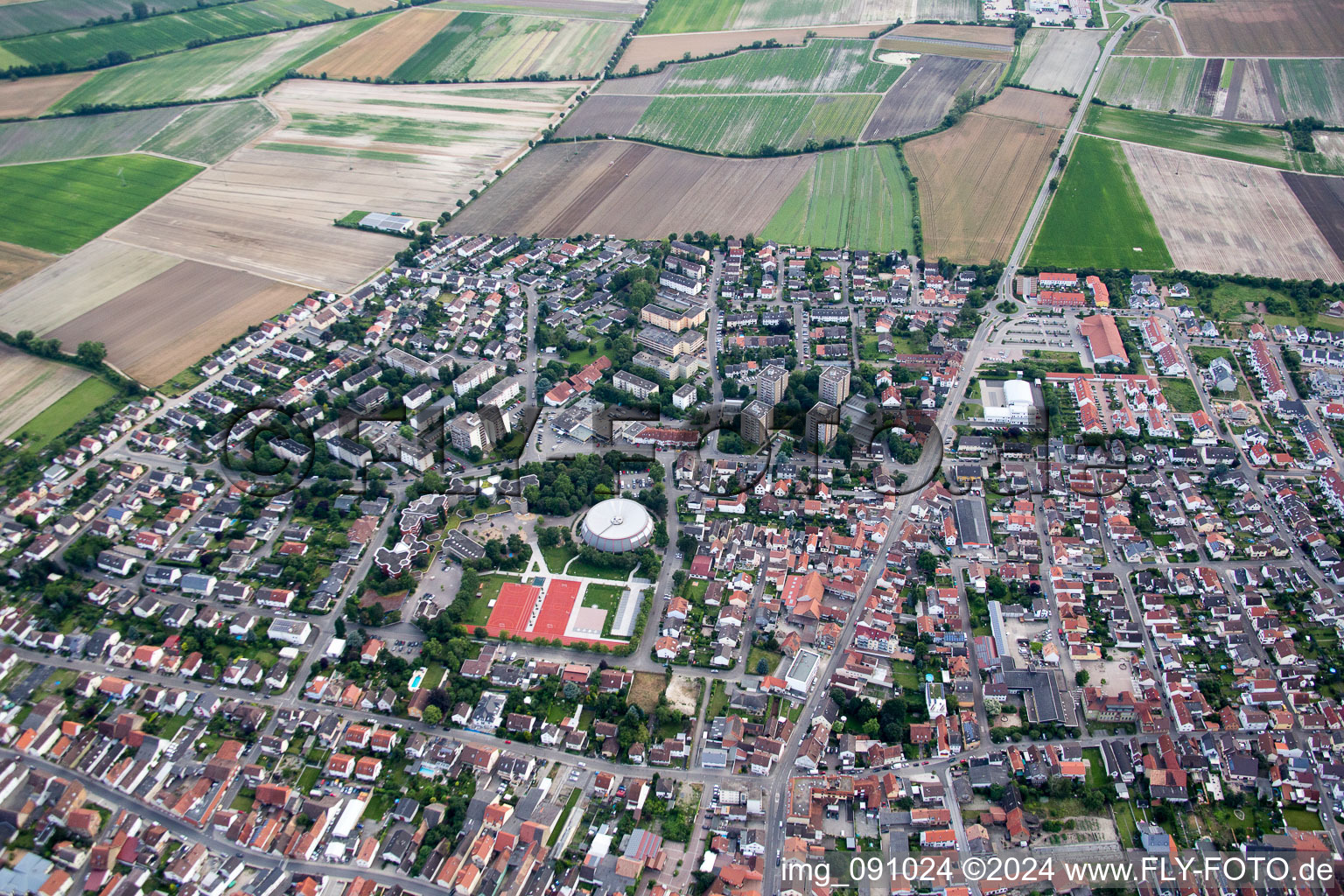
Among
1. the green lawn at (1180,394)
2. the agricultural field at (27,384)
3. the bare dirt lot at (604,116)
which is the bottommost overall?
the green lawn at (1180,394)

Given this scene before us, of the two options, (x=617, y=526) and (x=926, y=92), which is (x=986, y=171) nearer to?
(x=926, y=92)

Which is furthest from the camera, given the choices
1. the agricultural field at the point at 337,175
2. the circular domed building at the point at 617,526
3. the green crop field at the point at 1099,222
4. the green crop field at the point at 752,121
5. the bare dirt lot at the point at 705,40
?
the bare dirt lot at the point at 705,40

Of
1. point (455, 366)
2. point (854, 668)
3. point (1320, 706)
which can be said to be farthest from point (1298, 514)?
point (455, 366)

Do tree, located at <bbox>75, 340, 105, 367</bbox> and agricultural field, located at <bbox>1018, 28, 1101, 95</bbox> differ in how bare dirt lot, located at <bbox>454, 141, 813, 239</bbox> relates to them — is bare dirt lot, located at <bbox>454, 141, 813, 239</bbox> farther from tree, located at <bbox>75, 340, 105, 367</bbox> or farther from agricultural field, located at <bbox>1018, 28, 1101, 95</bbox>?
agricultural field, located at <bbox>1018, 28, 1101, 95</bbox>

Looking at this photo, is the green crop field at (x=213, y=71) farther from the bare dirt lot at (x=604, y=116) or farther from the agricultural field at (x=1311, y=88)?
the agricultural field at (x=1311, y=88)

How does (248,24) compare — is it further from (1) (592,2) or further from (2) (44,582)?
(2) (44,582)

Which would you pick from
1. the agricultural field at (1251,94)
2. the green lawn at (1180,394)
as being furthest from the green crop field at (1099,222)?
the agricultural field at (1251,94)

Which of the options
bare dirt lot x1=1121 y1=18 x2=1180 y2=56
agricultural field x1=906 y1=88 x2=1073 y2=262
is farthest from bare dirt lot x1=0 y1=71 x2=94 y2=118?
bare dirt lot x1=1121 y1=18 x2=1180 y2=56
